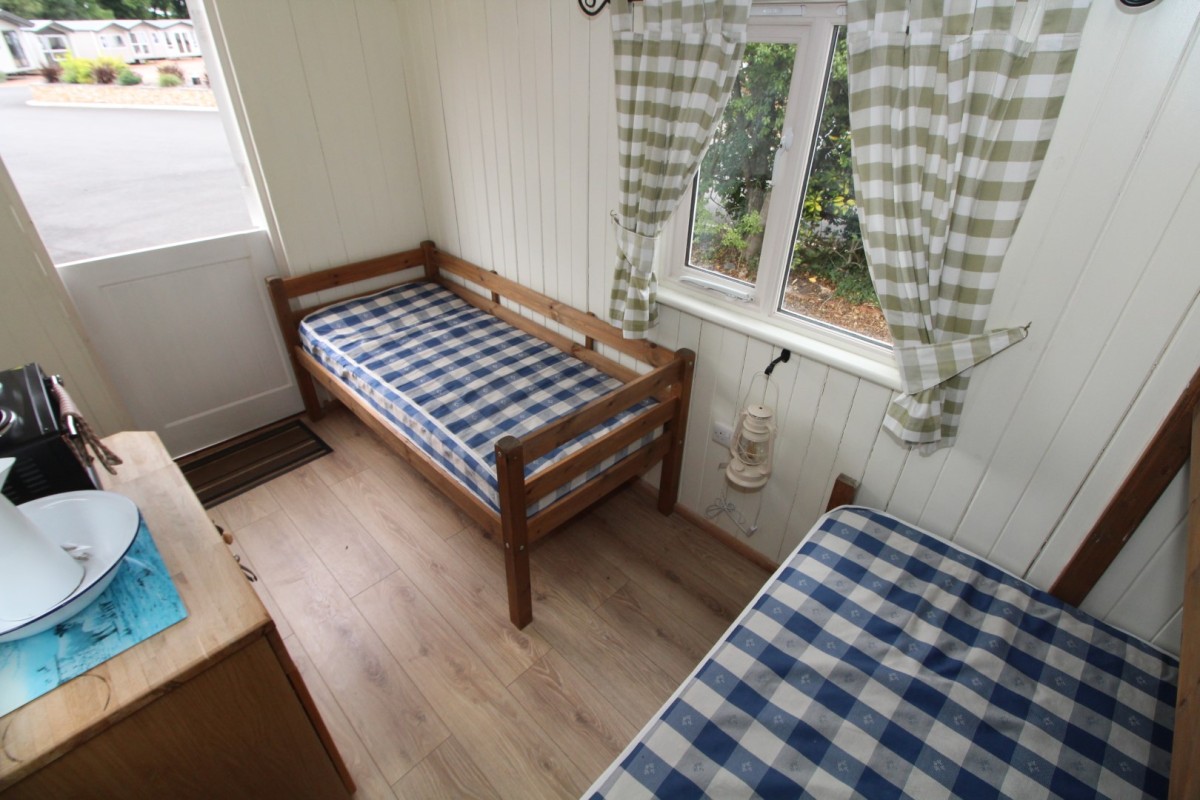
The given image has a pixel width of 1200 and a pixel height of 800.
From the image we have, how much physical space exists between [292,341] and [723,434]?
2.14 meters

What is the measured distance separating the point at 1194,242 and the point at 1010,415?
0.50 m

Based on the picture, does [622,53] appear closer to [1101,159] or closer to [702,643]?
[1101,159]

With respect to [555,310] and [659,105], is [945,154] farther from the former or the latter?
[555,310]

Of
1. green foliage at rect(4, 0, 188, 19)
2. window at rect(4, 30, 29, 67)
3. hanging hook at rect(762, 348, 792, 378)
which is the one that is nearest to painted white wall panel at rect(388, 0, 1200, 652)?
hanging hook at rect(762, 348, 792, 378)

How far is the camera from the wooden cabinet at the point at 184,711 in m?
0.86

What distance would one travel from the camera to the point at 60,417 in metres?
1.08

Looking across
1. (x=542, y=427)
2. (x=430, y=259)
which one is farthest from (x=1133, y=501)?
(x=430, y=259)

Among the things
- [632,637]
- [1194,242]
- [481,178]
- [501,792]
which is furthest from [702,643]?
[481,178]

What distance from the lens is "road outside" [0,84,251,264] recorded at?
2.06m

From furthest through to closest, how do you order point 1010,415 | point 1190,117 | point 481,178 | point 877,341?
point 481,178 < point 877,341 < point 1010,415 < point 1190,117

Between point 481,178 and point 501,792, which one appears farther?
point 481,178

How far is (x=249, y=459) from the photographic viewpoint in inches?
106

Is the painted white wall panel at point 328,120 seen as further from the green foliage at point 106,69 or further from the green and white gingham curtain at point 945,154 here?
the green and white gingham curtain at point 945,154

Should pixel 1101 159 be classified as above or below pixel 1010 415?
above
